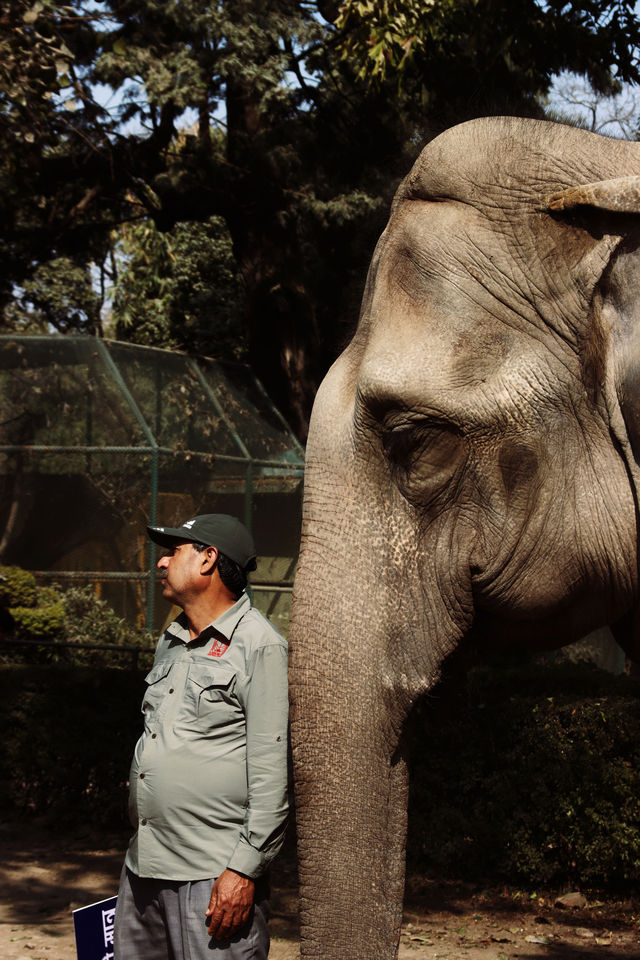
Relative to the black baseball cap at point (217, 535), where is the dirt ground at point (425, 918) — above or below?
below

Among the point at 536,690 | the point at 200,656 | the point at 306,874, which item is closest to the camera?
the point at 306,874

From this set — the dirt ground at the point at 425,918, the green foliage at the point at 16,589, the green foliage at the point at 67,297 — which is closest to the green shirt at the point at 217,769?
the dirt ground at the point at 425,918

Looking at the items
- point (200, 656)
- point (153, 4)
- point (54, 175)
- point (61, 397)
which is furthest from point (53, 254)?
point (200, 656)

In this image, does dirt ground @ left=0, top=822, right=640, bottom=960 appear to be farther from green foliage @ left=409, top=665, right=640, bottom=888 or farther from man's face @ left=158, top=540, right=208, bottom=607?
man's face @ left=158, top=540, right=208, bottom=607

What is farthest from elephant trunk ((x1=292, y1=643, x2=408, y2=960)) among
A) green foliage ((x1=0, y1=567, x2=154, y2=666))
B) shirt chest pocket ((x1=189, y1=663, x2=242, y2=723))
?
green foliage ((x1=0, y1=567, x2=154, y2=666))

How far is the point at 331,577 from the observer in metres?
2.20

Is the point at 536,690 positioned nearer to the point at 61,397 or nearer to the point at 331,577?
the point at 331,577

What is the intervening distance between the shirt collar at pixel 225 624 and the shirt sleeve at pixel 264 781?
0.81ft

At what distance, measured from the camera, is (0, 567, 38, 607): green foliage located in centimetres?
1238

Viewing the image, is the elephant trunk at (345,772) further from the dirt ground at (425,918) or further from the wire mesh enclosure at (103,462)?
the wire mesh enclosure at (103,462)

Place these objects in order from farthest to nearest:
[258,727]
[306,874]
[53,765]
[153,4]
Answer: [153,4] → [53,765] → [258,727] → [306,874]

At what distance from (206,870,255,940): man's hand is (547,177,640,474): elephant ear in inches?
63.5

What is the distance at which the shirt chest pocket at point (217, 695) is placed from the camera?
313 cm

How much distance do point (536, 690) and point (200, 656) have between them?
4.84 metres
